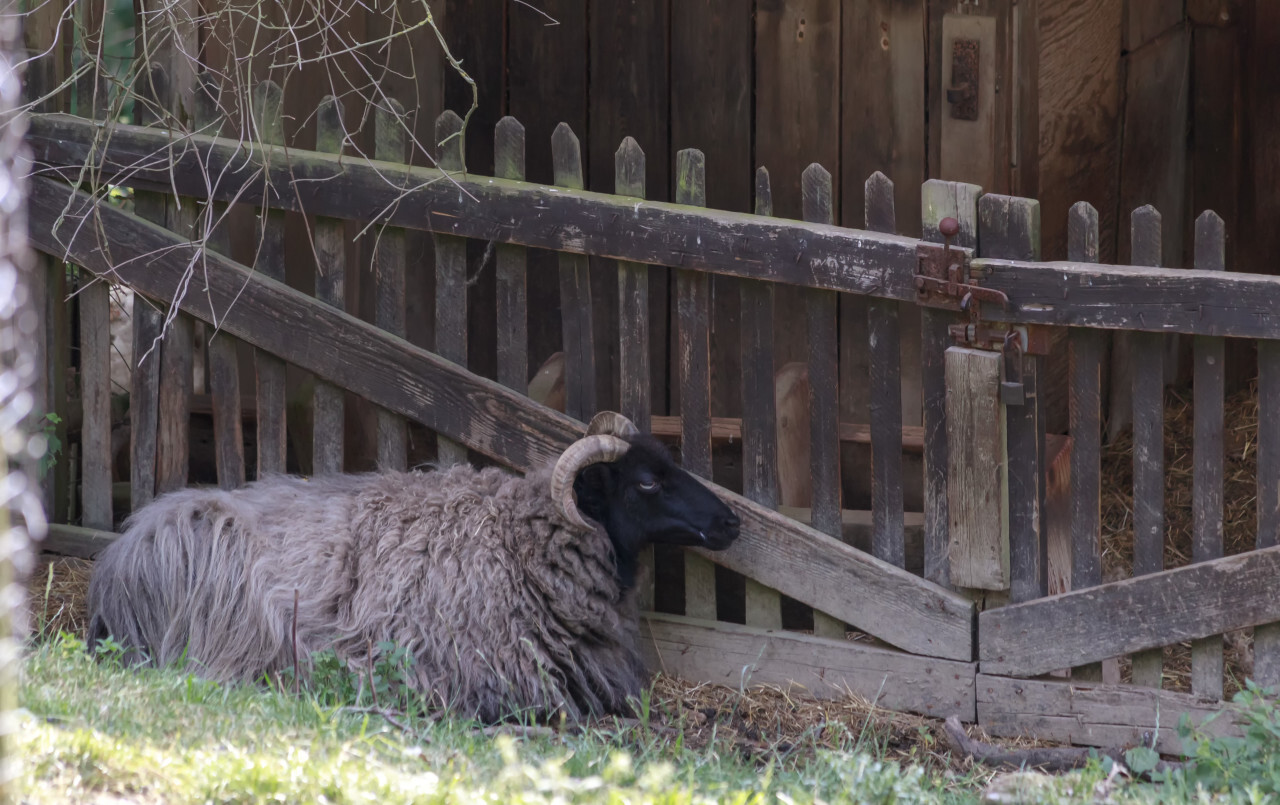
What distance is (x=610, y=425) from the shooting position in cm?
519

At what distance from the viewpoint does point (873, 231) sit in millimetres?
4930

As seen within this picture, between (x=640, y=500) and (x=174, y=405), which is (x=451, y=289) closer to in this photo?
(x=640, y=500)

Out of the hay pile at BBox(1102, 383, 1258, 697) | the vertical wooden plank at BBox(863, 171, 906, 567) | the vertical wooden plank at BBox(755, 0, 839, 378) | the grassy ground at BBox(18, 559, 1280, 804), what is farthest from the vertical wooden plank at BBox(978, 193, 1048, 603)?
the vertical wooden plank at BBox(755, 0, 839, 378)

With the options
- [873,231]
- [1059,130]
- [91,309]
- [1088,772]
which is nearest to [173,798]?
[1088,772]

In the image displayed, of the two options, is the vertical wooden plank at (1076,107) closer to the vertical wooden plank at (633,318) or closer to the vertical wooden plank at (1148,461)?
the vertical wooden plank at (1148,461)

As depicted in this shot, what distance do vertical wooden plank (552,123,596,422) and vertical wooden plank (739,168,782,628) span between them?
0.65 m

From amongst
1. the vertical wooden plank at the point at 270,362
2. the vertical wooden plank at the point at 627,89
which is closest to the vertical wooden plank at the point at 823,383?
the vertical wooden plank at the point at 627,89

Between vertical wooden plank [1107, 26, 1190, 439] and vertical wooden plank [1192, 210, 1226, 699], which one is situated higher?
vertical wooden plank [1107, 26, 1190, 439]

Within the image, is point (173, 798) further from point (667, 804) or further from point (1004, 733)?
point (1004, 733)

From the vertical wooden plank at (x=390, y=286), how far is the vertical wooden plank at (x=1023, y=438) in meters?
2.45

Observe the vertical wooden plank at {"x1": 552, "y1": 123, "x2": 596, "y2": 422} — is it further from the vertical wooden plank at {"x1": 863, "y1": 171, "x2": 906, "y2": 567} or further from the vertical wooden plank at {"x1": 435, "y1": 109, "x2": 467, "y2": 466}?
the vertical wooden plank at {"x1": 863, "y1": 171, "x2": 906, "y2": 567}

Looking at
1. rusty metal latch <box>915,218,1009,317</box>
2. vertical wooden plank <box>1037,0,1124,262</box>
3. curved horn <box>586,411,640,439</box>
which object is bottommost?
curved horn <box>586,411,640,439</box>

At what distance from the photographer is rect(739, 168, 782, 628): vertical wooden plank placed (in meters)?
5.18

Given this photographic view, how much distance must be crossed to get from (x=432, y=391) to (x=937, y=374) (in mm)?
2095
